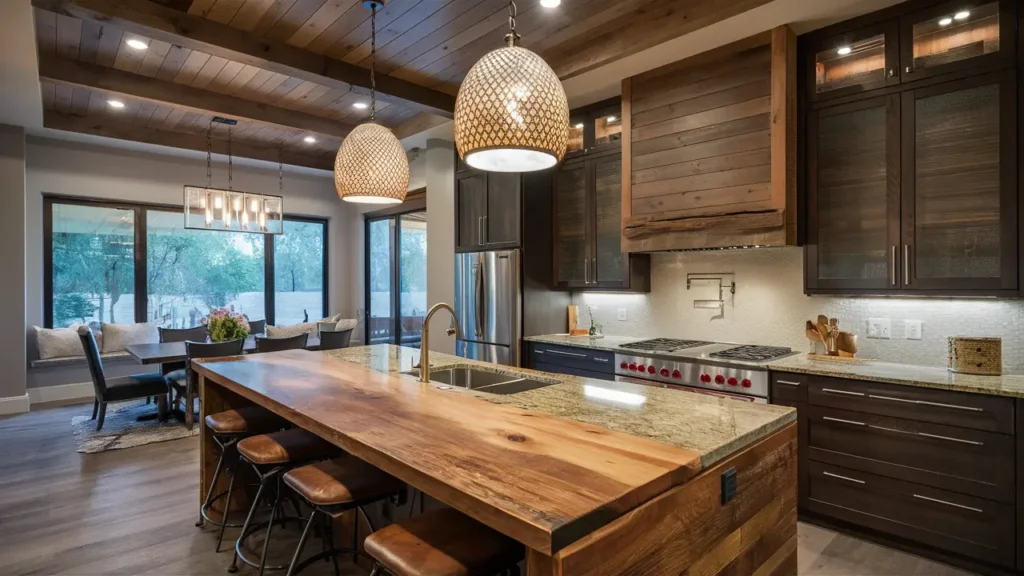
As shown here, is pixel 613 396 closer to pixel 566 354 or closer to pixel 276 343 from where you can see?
pixel 566 354

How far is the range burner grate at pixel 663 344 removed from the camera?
359 centimetres

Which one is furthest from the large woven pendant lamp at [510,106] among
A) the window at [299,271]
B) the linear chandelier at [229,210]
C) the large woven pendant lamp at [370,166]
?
the window at [299,271]

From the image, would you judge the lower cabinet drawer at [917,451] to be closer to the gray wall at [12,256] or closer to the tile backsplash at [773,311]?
the tile backsplash at [773,311]

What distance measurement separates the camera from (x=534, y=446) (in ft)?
4.58

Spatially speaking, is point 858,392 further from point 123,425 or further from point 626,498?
point 123,425

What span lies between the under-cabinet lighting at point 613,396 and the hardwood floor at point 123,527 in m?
1.33

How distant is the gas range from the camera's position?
305cm

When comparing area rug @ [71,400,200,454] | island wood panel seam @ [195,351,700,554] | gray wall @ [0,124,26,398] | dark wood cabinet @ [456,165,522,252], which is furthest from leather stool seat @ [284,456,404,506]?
gray wall @ [0,124,26,398]

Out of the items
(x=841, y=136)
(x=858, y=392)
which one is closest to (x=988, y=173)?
(x=841, y=136)

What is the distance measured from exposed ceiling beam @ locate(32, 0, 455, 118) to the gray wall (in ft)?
10.7

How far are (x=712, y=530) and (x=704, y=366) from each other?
1.98 meters

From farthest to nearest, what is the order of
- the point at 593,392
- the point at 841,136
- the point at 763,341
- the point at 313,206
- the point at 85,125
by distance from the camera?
the point at 313,206 → the point at 85,125 → the point at 763,341 → the point at 841,136 → the point at 593,392

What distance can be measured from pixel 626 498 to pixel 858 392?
7.24 feet

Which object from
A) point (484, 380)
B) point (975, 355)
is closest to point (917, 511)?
point (975, 355)
